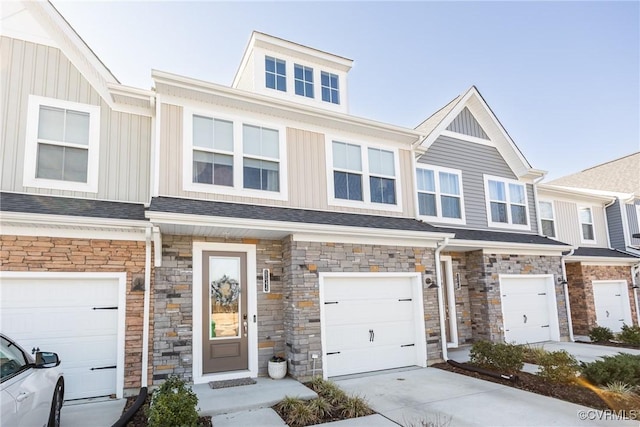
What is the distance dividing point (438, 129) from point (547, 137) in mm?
8846

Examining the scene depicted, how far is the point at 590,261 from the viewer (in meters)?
13.1

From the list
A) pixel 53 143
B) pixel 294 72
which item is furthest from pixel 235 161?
pixel 294 72

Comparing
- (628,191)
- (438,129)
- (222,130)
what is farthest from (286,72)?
(628,191)

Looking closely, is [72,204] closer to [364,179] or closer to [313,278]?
[313,278]

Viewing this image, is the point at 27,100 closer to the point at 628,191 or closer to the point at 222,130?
the point at 222,130

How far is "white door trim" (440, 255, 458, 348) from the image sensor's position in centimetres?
1055

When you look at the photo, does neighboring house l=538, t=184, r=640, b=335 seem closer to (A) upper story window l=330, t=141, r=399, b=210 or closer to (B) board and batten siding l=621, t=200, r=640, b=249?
(B) board and batten siding l=621, t=200, r=640, b=249

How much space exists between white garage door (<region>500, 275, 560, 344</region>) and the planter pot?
664 centimetres

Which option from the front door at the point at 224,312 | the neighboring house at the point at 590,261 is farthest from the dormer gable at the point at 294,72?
the neighboring house at the point at 590,261

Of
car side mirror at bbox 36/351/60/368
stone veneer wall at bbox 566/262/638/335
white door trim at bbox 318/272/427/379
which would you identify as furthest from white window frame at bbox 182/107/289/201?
stone veneer wall at bbox 566/262/638/335

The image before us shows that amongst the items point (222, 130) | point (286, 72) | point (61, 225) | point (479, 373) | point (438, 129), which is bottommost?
point (479, 373)

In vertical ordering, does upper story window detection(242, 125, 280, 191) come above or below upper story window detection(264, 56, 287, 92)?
below

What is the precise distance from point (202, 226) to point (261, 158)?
2.20 metres

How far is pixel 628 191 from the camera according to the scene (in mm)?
17172
